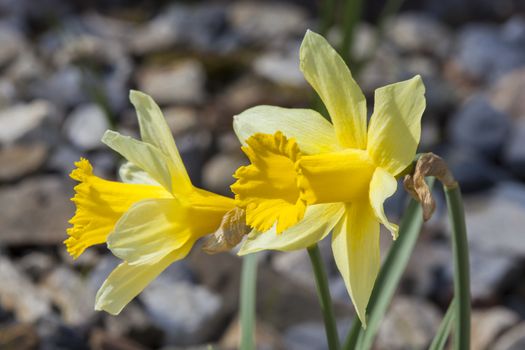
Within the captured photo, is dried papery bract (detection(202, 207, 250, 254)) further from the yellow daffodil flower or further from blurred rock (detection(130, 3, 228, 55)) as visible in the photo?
blurred rock (detection(130, 3, 228, 55))

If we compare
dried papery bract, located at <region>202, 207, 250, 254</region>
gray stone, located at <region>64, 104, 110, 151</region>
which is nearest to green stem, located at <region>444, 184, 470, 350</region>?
dried papery bract, located at <region>202, 207, 250, 254</region>

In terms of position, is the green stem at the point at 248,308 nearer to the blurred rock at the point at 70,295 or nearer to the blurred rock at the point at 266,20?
the blurred rock at the point at 70,295

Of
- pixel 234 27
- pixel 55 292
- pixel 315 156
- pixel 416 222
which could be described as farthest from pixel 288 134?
pixel 234 27

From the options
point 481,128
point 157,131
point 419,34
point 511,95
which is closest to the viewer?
point 157,131

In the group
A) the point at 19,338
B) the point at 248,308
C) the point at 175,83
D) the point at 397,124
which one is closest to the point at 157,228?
the point at 397,124

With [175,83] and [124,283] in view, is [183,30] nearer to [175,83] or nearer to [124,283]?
[175,83]

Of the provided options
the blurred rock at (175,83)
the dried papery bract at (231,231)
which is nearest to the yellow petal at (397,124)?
the dried papery bract at (231,231)

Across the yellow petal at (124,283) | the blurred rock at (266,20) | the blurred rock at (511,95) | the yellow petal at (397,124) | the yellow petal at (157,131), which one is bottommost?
the blurred rock at (266,20)
